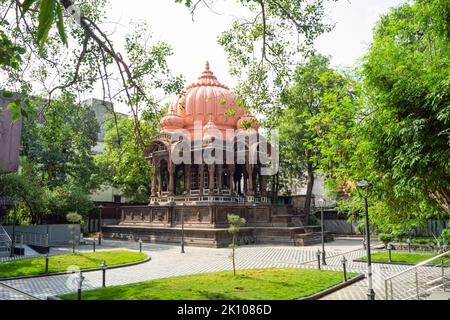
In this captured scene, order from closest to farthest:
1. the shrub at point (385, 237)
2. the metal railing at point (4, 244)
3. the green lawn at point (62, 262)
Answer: the green lawn at point (62, 262) → the metal railing at point (4, 244) → the shrub at point (385, 237)

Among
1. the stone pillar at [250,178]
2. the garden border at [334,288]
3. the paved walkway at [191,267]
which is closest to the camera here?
the garden border at [334,288]

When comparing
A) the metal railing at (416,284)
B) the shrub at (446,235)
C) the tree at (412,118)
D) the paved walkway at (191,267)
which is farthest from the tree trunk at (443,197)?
the shrub at (446,235)

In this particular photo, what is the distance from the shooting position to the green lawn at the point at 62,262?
13828mm

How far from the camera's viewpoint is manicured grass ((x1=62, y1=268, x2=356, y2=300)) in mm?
9188

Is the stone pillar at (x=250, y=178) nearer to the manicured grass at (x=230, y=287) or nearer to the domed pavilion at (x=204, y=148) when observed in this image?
the domed pavilion at (x=204, y=148)

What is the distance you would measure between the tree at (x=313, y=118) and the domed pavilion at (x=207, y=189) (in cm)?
278

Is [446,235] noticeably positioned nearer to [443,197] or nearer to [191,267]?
[443,197]

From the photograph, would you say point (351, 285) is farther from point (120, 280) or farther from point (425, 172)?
point (120, 280)

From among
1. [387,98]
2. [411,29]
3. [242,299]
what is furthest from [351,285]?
[411,29]

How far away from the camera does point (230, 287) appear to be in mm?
10305

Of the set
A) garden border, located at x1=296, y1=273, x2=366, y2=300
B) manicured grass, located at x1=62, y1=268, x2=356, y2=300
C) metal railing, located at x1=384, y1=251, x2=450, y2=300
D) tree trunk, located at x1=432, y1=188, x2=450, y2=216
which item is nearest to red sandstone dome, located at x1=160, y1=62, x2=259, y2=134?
manicured grass, located at x1=62, y1=268, x2=356, y2=300

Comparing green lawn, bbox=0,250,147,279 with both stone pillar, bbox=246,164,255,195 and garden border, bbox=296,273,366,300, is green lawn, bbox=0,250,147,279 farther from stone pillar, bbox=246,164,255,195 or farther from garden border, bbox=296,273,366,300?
stone pillar, bbox=246,164,255,195

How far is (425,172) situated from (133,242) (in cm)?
2366

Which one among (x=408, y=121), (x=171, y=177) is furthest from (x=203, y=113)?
(x=408, y=121)
